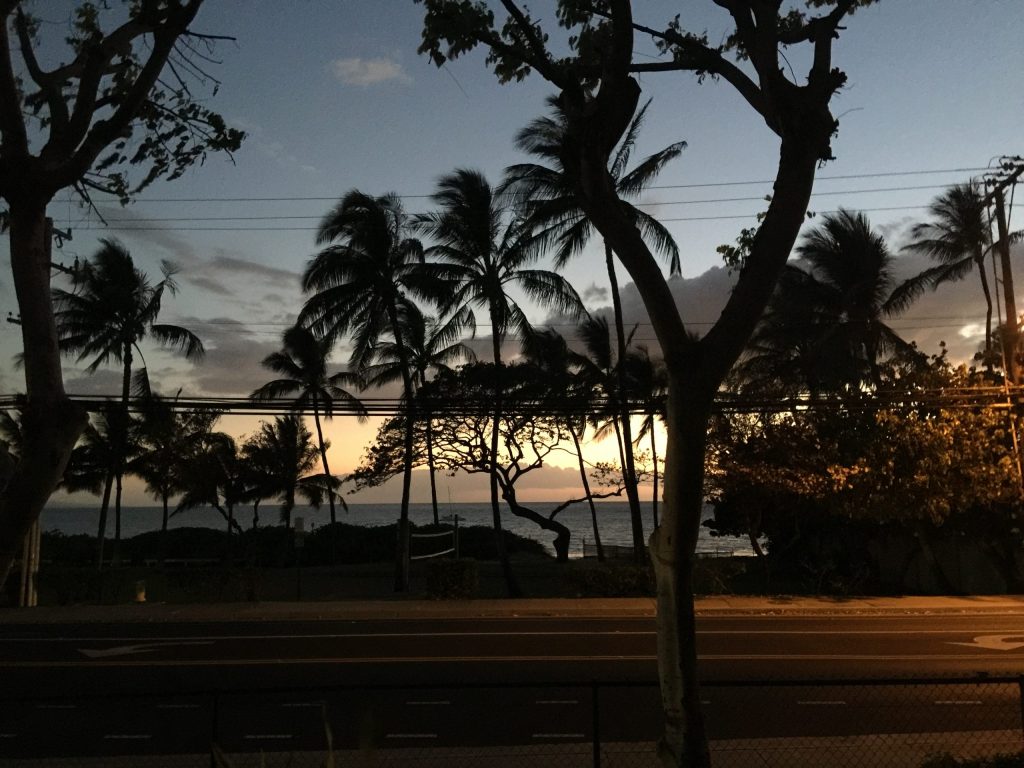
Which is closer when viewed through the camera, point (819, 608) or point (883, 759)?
point (883, 759)

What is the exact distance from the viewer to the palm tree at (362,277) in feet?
94.8

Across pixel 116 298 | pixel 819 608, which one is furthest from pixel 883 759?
pixel 116 298

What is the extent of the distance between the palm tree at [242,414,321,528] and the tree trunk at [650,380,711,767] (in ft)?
128

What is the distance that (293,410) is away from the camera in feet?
55.3

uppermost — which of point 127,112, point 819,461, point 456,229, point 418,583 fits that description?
point 456,229

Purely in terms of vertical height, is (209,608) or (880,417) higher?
(880,417)

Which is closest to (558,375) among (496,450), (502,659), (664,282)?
(496,450)

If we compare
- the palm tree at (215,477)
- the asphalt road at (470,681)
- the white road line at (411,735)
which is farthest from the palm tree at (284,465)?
the white road line at (411,735)

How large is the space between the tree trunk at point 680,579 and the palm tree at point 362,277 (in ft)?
74.8

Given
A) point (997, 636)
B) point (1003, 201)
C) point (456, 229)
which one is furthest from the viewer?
point (456, 229)

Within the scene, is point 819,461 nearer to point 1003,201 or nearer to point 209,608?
point 1003,201

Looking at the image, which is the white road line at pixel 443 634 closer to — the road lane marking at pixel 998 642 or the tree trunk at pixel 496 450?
the road lane marking at pixel 998 642

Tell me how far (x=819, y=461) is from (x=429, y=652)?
12653 millimetres

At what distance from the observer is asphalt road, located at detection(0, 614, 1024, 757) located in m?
9.24
